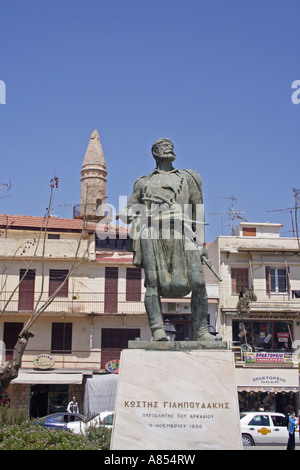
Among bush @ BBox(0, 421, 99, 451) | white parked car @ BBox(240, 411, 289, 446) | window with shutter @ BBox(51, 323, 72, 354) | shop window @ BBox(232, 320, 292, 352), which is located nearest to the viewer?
bush @ BBox(0, 421, 99, 451)

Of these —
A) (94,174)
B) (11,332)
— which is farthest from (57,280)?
(94,174)

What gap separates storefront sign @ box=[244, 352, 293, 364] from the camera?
32.8 meters

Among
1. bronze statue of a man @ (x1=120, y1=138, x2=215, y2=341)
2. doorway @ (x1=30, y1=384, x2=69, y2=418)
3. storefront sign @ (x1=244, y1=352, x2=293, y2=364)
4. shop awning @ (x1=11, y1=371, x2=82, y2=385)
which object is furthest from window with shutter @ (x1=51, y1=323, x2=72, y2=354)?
bronze statue of a man @ (x1=120, y1=138, x2=215, y2=341)

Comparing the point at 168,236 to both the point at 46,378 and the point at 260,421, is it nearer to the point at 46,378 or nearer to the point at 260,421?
the point at 260,421

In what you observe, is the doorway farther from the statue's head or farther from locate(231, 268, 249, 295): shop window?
the statue's head

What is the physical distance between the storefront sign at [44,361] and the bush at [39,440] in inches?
911

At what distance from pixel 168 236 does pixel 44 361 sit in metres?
25.9

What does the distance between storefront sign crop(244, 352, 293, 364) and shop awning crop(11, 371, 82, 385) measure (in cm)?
847

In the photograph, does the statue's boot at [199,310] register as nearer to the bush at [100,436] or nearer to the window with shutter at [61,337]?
the bush at [100,436]

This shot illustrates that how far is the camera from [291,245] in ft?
119

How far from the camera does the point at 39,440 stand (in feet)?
31.5

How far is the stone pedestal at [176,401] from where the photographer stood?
24.6 feet

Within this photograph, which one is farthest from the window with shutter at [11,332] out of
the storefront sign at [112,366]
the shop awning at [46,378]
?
the storefront sign at [112,366]
